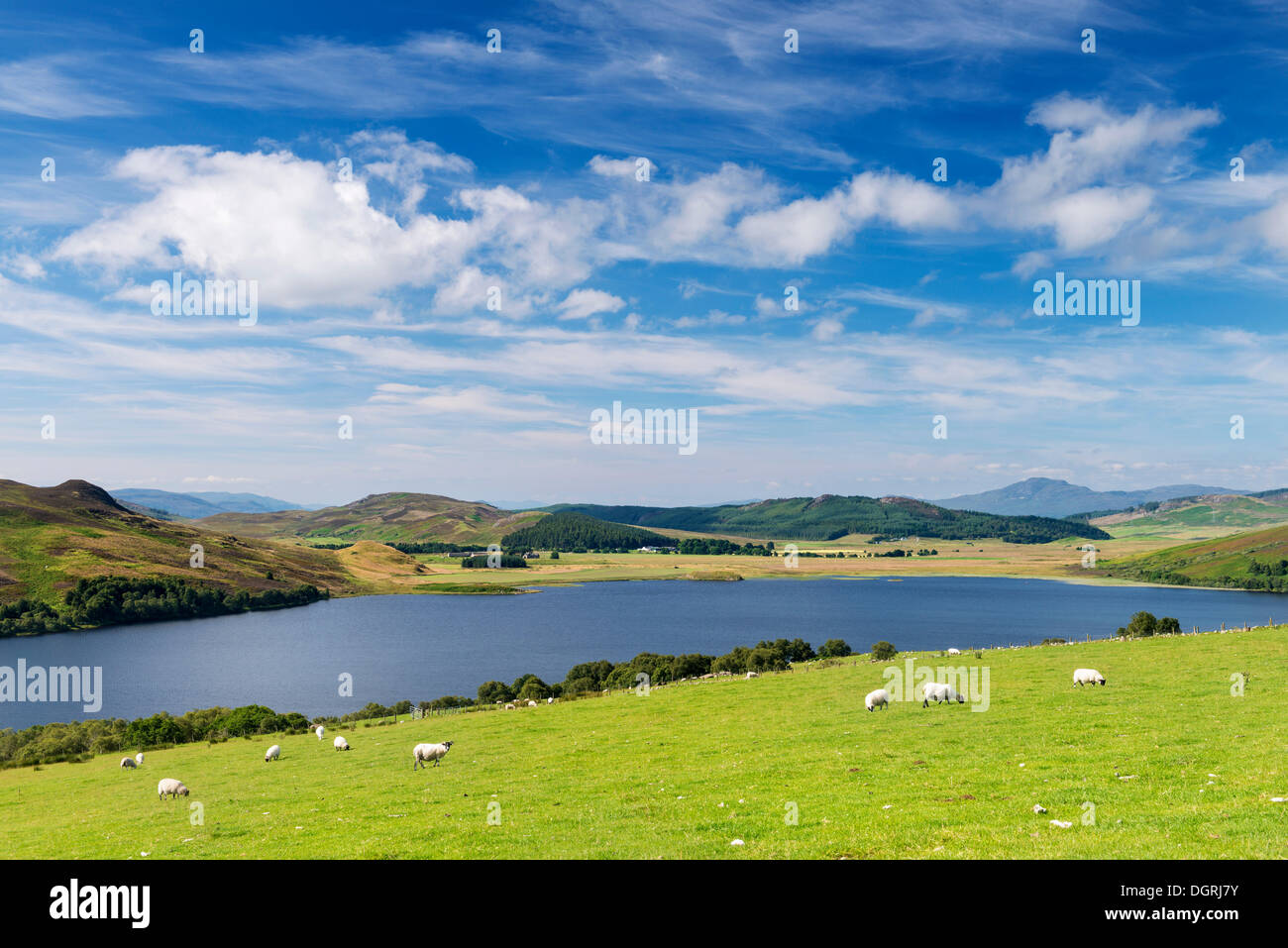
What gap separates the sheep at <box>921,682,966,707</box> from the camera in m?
36.8

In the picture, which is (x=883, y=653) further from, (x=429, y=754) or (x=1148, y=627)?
(x=429, y=754)

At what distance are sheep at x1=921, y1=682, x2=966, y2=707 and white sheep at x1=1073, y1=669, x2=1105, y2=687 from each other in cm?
717

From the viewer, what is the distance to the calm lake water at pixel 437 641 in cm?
10312

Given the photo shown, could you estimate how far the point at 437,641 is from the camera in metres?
149

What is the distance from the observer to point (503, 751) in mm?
35188

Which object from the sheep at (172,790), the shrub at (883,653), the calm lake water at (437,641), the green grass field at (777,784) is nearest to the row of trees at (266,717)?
the shrub at (883,653)

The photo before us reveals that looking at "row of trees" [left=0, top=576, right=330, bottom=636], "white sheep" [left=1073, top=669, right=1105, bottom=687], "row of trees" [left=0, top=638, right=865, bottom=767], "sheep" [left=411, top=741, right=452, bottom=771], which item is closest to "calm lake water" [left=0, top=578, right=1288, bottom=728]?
"row of trees" [left=0, top=576, right=330, bottom=636]

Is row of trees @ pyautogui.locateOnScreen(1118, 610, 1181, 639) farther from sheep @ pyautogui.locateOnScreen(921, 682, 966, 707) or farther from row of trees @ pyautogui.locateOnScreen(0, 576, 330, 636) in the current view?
row of trees @ pyautogui.locateOnScreen(0, 576, 330, 636)

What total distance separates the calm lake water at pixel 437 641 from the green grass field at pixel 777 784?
6120 cm

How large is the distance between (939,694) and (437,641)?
12875cm

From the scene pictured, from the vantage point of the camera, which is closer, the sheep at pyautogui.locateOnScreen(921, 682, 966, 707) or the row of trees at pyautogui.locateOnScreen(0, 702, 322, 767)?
the sheep at pyautogui.locateOnScreen(921, 682, 966, 707)
